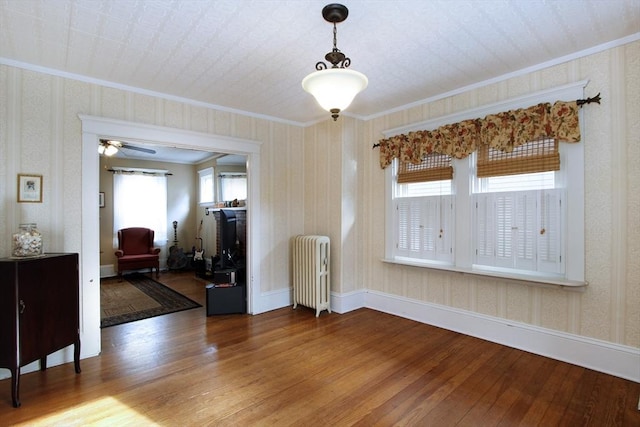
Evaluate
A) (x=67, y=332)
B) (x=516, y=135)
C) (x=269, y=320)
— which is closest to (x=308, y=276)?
(x=269, y=320)

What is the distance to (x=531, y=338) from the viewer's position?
2959 mm

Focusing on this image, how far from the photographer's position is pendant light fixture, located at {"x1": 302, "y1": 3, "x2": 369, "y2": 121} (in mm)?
1803

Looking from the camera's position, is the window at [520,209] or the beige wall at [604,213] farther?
the window at [520,209]

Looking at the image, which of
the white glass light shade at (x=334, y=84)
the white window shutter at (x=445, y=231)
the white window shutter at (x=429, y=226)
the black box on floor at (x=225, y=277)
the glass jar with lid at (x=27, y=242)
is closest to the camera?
the white glass light shade at (x=334, y=84)

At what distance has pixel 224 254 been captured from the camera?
16.3 feet

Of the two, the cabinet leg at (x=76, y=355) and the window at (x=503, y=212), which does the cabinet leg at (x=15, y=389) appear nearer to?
the cabinet leg at (x=76, y=355)

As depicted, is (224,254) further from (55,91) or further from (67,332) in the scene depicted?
(55,91)

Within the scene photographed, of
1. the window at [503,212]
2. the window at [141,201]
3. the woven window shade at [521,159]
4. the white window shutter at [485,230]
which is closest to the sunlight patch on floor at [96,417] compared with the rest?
the window at [503,212]

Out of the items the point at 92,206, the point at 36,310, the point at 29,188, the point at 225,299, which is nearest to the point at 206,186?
the point at 225,299

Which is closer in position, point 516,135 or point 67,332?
point 67,332

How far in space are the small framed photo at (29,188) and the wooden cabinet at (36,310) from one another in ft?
2.01

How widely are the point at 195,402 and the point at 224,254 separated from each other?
288cm

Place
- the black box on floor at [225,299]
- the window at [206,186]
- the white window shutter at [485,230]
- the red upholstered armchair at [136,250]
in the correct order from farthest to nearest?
the window at [206,186] < the red upholstered armchair at [136,250] < the black box on floor at [225,299] < the white window shutter at [485,230]

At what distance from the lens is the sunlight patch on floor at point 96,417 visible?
2.01 m
